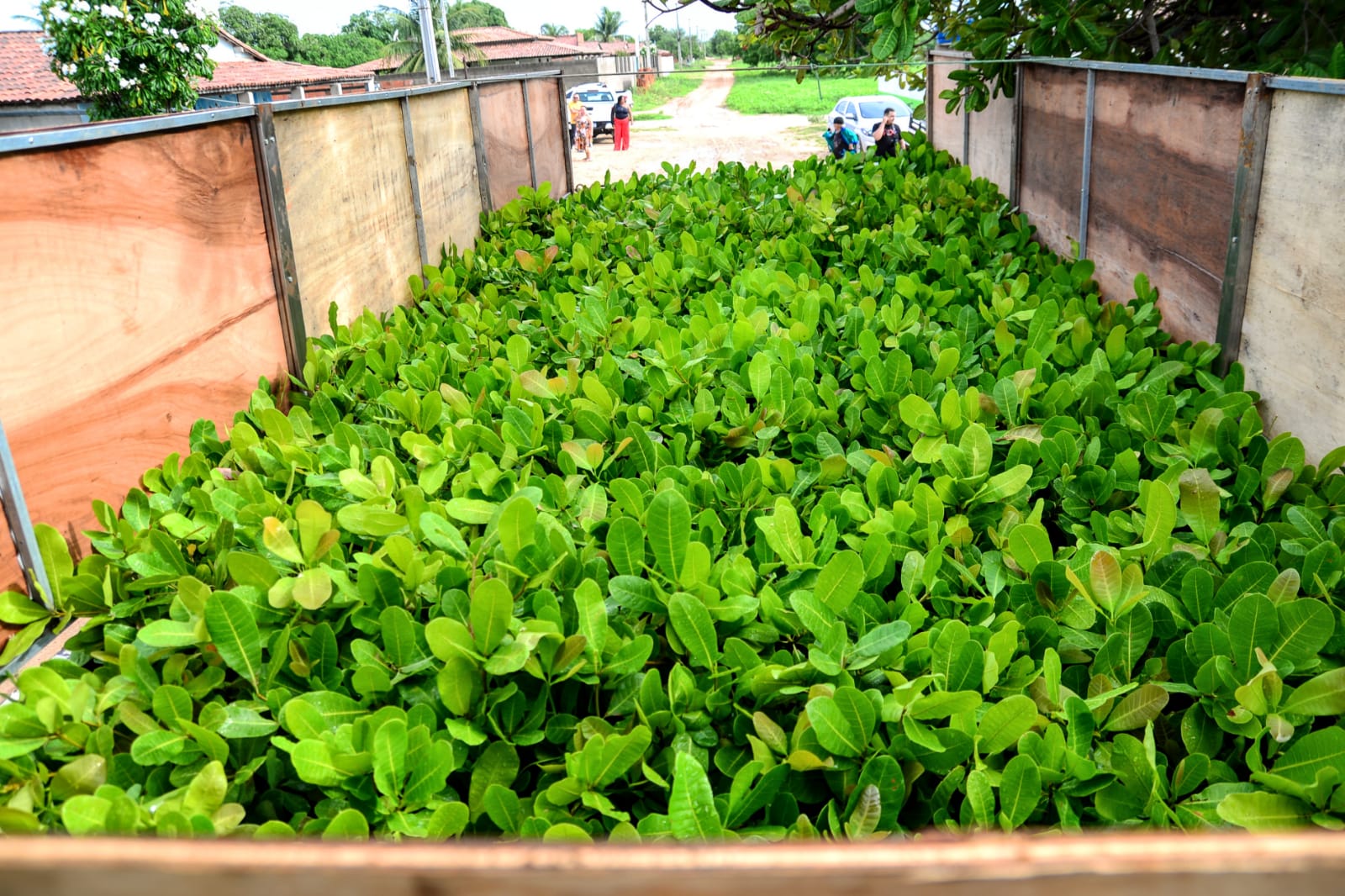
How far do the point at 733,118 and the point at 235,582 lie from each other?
40.8m

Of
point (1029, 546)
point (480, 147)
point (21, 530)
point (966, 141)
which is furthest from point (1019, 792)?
point (966, 141)

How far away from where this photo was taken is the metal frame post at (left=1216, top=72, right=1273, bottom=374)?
2885 millimetres

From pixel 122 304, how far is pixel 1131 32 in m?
5.15

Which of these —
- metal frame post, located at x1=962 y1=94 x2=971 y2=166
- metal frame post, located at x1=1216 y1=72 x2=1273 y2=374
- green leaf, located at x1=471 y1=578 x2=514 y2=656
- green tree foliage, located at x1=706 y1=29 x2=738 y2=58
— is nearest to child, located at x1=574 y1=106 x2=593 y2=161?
metal frame post, located at x1=962 y1=94 x2=971 y2=166

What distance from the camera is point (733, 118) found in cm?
4022

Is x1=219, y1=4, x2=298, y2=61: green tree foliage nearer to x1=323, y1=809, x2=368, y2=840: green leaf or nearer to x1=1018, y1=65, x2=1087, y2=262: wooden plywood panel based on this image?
x1=1018, y1=65, x2=1087, y2=262: wooden plywood panel

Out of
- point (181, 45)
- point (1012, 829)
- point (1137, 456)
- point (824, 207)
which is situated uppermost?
point (181, 45)

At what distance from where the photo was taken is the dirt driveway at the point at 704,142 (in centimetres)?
2102

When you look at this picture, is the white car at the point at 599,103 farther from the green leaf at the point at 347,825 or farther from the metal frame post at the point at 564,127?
the green leaf at the point at 347,825

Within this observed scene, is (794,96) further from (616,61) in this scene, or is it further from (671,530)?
(671,530)

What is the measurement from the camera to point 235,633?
1714 mm

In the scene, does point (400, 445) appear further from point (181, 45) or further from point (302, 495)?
point (181, 45)

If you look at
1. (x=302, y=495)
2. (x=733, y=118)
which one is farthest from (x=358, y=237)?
(x=733, y=118)

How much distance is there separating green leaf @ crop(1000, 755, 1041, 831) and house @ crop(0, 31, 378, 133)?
23.2 m
